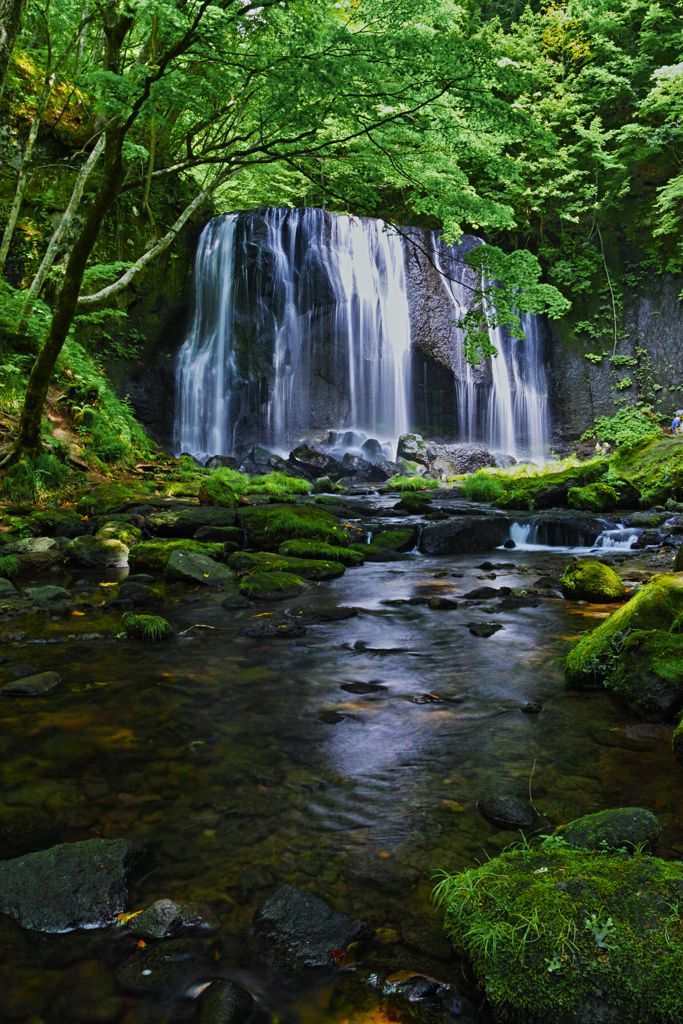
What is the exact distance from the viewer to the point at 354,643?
16.6 feet

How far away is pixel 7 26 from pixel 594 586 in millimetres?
8143

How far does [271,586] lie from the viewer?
661cm

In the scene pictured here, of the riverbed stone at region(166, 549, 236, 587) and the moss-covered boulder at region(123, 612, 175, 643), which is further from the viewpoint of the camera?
the riverbed stone at region(166, 549, 236, 587)

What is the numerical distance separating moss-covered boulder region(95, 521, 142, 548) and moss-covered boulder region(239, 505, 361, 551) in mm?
1535

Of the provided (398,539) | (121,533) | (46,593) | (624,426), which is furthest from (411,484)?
(624,426)

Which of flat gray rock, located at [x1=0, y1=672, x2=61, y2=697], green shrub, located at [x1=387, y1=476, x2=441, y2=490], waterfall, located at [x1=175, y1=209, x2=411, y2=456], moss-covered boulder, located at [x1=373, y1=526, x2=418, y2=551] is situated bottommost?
flat gray rock, located at [x1=0, y1=672, x2=61, y2=697]

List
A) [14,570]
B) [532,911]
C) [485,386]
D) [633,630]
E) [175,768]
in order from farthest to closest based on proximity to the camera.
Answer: [485,386] → [14,570] → [633,630] → [175,768] → [532,911]

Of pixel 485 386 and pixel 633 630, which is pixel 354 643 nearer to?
pixel 633 630

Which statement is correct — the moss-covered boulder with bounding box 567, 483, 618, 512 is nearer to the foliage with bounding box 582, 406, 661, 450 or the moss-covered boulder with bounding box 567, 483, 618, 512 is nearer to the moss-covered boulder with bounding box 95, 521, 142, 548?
the moss-covered boulder with bounding box 95, 521, 142, 548

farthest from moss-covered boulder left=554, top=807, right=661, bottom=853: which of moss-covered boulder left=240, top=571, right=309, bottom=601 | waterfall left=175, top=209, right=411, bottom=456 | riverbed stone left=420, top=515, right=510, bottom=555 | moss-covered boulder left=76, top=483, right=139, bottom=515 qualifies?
waterfall left=175, top=209, right=411, bottom=456

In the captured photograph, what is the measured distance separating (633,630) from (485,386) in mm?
20916

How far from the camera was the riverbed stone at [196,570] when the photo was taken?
6859 mm

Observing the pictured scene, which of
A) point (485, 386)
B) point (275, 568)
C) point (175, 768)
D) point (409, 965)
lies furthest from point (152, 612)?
point (485, 386)

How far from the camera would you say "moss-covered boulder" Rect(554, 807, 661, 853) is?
6.79 ft
